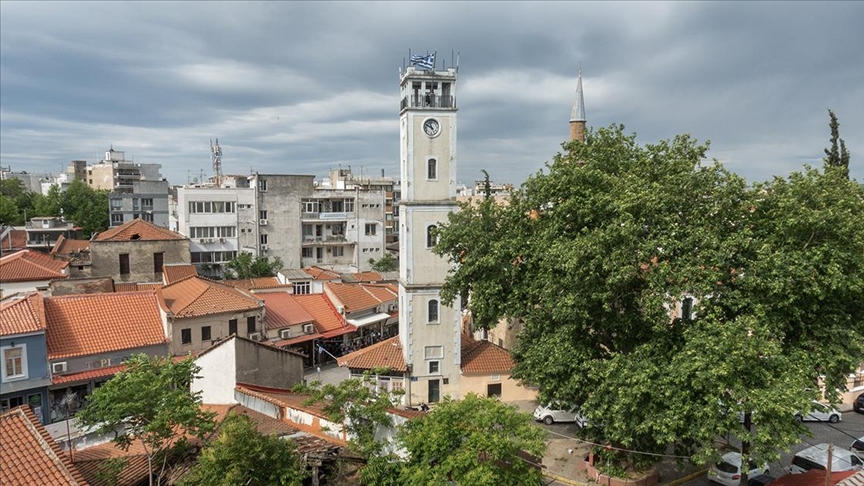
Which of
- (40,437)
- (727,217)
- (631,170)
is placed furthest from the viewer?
(631,170)

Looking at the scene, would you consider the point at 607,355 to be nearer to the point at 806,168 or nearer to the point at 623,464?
the point at 623,464

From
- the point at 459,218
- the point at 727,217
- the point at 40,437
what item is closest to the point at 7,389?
the point at 40,437

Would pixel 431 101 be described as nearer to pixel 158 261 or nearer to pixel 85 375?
pixel 85 375

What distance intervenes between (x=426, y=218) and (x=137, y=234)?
26.5m

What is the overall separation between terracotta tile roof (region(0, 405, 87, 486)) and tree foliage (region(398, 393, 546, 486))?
274 inches

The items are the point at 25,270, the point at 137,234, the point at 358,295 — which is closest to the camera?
the point at 25,270

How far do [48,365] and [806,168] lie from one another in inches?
1137

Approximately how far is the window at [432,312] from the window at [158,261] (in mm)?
25432

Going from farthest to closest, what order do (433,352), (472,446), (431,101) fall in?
(433,352) → (431,101) → (472,446)

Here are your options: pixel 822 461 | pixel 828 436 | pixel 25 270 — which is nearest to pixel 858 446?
pixel 828 436

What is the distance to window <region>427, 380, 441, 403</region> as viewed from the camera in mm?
28578

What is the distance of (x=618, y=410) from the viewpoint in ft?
50.2

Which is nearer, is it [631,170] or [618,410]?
[618,410]

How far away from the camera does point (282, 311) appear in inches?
1348
